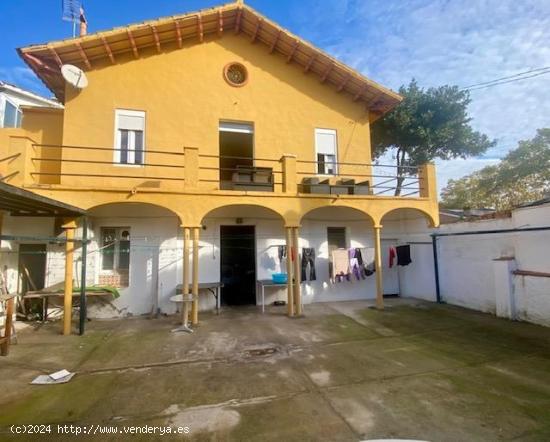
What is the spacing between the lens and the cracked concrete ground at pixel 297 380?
3502 mm

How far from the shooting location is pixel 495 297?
27.8 feet

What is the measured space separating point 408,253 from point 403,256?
0.68ft

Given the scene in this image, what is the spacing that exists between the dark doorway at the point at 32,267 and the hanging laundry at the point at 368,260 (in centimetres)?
978

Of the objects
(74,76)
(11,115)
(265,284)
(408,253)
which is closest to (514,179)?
(408,253)

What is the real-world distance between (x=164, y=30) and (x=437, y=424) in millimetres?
11289

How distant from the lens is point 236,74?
10.3 meters

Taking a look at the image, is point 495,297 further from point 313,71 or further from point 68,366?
point 68,366

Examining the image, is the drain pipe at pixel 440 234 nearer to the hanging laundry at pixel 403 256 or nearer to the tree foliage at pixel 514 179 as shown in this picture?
the hanging laundry at pixel 403 256

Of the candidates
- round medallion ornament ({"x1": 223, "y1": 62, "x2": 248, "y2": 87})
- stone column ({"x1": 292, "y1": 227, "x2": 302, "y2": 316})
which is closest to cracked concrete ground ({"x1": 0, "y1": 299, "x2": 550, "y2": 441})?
stone column ({"x1": 292, "y1": 227, "x2": 302, "y2": 316})

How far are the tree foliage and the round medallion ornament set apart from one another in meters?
17.2

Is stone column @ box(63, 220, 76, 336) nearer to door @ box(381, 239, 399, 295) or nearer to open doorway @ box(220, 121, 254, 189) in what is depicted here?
open doorway @ box(220, 121, 254, 189)

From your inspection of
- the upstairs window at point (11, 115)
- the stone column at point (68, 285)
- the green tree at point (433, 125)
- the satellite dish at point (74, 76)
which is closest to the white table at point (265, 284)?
the stone column at point (68, 285)

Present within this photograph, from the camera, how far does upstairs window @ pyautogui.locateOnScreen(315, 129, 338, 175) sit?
1080cm

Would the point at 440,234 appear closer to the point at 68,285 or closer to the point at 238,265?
the point at 238,265
